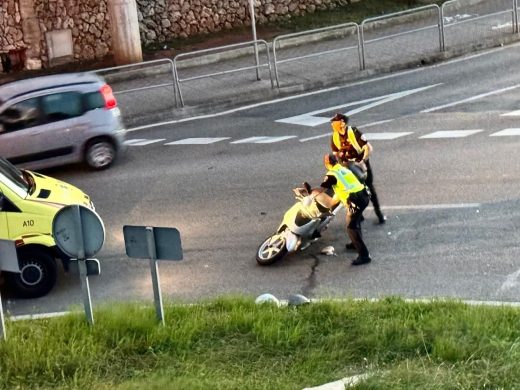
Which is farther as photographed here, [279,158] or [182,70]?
[182,70]

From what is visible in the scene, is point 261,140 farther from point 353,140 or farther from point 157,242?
point 157,242

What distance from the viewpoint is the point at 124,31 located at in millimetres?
24125

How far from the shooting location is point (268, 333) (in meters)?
8.28

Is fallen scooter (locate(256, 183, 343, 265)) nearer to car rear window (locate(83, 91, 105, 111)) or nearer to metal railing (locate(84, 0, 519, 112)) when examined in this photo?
car rear window (locate(83, 91, 105, 111))

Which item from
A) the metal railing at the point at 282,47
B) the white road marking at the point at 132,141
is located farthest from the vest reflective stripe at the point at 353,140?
the metal railing at the point at 282,47

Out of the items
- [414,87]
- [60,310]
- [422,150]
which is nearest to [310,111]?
[414,87]

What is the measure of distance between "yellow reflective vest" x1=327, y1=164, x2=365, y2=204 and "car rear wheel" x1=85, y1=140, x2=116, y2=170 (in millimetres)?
5845

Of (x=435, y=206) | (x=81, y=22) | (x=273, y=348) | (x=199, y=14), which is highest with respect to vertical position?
(x=81, y=22)

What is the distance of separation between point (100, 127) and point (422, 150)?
536cm

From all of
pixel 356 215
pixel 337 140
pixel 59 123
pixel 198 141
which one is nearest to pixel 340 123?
pixel 337 140

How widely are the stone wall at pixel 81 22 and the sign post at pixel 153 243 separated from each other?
58.5 feet

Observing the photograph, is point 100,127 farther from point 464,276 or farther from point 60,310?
point 464,276

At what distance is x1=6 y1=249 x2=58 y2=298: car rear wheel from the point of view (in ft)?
36.8

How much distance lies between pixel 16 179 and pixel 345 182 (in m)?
4.02
